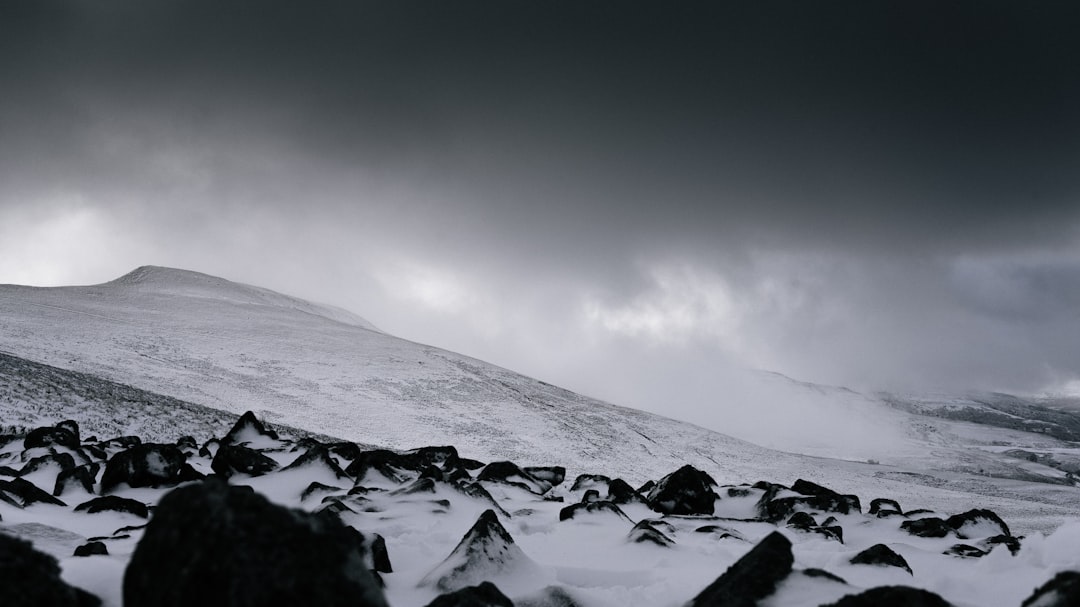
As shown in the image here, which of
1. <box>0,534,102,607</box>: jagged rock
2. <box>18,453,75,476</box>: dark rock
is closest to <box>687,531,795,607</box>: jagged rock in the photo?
<box>0,534,102,607</box>: jagged rock

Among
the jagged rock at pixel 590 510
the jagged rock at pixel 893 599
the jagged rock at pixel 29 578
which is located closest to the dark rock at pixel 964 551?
the jagged rock at pixel 590 510

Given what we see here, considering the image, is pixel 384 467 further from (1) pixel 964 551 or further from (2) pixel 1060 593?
(2) pixel 1060 593

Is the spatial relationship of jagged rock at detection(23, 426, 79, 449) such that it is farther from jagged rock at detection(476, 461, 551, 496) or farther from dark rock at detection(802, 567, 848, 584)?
dark rock at detection(802, 567, 848, 584)

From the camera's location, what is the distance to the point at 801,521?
10117 mm

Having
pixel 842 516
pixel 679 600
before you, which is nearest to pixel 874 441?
pixel 842 516

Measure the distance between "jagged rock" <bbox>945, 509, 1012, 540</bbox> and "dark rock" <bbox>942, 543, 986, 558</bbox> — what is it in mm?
963

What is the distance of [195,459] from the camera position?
48.1 feet

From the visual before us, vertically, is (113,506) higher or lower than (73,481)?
higher

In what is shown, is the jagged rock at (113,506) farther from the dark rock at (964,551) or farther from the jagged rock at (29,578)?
the dark rock at (964,551)

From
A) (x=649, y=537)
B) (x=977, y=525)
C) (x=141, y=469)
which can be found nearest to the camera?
(x=649, y=537)

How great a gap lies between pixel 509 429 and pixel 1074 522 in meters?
38.6

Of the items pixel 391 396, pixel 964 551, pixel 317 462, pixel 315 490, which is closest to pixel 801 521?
pixel 964 551

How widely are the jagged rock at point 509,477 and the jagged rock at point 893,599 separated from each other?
9.70 metres

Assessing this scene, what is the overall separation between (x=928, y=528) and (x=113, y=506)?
13.2 m
